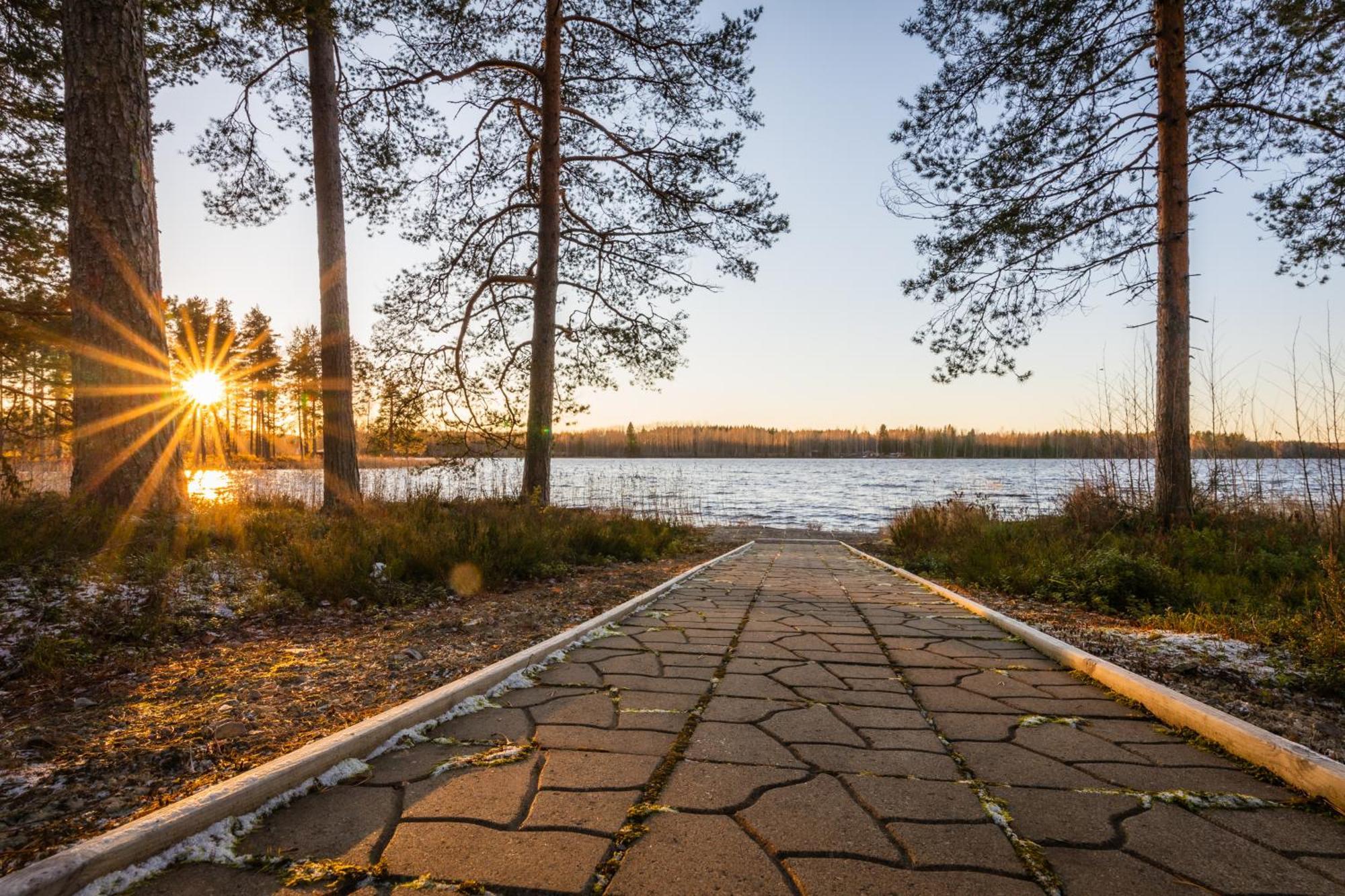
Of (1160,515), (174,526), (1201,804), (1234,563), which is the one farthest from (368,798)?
(1160,515)

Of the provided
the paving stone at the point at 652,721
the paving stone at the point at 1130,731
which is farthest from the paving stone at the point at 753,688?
the paving stone at the point at 1130,731

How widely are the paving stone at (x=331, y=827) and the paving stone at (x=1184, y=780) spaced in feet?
8.32

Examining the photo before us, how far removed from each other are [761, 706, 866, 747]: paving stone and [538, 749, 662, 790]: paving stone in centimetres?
62

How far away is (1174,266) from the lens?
27.3ft

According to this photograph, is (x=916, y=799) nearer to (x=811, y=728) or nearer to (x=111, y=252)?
(x=811, y=728)

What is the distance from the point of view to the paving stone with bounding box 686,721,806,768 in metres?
2.41

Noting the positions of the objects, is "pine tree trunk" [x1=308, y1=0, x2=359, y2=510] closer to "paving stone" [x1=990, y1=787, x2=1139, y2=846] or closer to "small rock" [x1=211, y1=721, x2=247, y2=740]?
"small rock" [x1=211, y1=721, x2=247, y2=740]

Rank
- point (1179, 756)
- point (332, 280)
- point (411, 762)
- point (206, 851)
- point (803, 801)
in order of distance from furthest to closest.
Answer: point (332, 280), point (1179, 756), point (411, 762), point (803, 801), point (206, 851)

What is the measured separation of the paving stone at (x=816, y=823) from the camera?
1.82 m

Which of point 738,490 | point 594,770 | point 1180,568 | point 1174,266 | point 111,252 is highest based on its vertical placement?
point 1174,266

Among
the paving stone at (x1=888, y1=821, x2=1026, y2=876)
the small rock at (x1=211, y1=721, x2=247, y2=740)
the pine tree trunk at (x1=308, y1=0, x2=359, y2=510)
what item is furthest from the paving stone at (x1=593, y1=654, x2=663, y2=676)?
the pine tree trunk at (x1=308, y1=0, x2=359, y2=510)

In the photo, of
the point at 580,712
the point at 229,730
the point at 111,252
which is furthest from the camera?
the point at 111,252

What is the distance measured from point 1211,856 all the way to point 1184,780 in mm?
575

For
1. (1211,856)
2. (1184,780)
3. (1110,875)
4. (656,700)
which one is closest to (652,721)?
(656,700)
